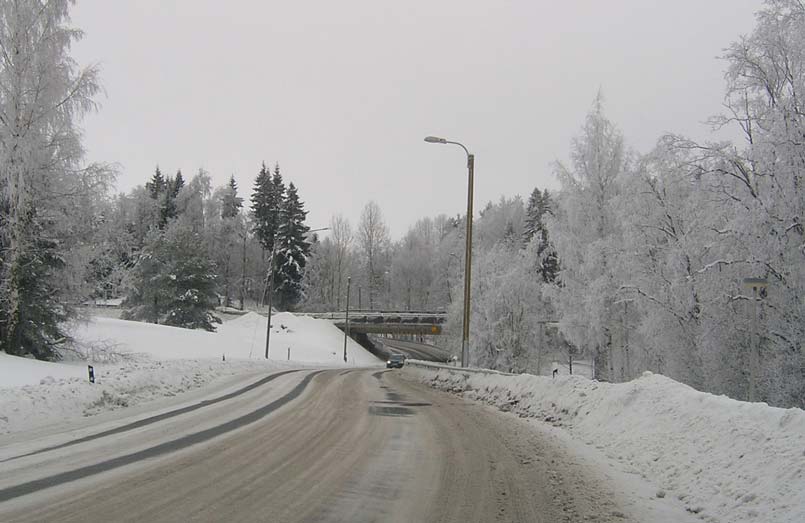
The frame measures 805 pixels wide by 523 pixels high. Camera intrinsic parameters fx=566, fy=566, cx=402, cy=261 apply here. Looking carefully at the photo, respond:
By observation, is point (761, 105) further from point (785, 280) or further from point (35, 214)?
point (35, 214)

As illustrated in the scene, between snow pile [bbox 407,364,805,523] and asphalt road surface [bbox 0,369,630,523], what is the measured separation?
877 millimetres

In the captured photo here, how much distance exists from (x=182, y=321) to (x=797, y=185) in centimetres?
4792

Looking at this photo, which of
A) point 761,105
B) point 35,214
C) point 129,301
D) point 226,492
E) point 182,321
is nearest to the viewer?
point 226,492

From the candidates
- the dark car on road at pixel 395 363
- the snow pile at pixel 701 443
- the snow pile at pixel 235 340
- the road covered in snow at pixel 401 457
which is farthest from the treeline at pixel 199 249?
the snow pile at pixel 701 443

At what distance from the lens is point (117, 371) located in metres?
16.1

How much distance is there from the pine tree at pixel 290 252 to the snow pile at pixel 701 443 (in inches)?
2604

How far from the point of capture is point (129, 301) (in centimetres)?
5725

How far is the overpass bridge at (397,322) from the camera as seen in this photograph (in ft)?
212

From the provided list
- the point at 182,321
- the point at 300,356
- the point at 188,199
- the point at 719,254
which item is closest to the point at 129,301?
the point at 182,321

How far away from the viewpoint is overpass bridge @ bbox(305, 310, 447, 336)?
212 ft

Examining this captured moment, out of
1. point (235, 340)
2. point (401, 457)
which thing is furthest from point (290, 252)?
point (401, 457)

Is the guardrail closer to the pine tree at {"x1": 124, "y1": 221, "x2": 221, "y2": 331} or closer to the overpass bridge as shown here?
the pine tree at {"x1": 124, "y1": 221, "x2": 221, "y2": 331}

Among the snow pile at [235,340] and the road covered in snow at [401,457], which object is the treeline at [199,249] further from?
the road covered in snow at [401,457]

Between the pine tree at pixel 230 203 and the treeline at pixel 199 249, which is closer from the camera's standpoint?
the treeline at pixel 199 249
